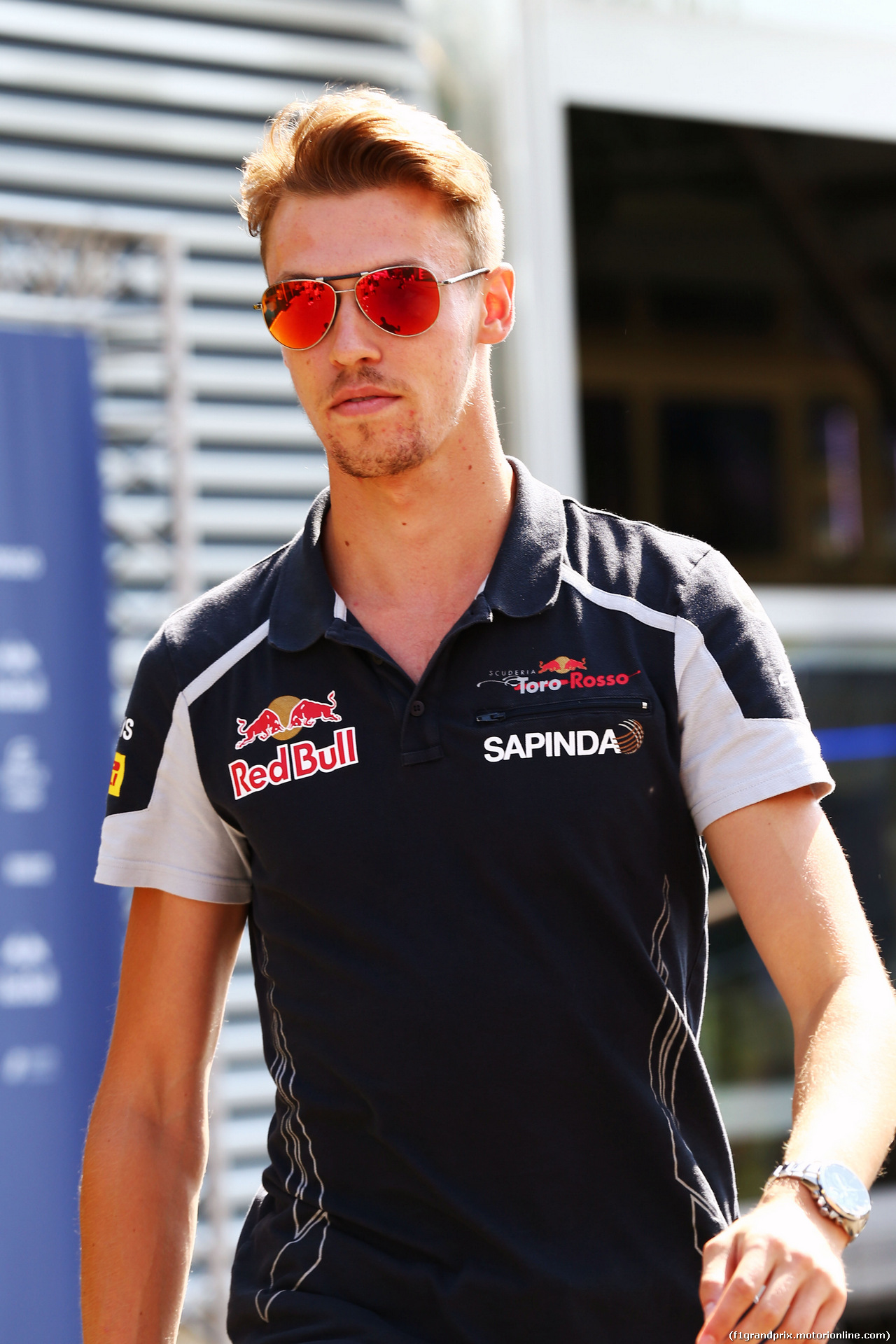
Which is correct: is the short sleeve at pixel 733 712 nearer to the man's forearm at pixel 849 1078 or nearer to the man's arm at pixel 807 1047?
the man's arm at pixel 807 1047

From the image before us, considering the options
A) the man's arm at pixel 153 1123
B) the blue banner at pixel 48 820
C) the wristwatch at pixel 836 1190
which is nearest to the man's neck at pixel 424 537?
the man's arm at pixel 153 1123

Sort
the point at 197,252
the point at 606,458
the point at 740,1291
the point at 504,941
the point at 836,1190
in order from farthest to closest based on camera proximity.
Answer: the point at 197,252
the point at 606,458
the point at 504,941
the point at 836,1190
the point at 740,1291

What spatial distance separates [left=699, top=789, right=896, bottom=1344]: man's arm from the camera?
1.48m

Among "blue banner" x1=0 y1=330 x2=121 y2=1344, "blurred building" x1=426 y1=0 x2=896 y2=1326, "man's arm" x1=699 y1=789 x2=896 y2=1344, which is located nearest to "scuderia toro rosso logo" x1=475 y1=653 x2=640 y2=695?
"man's arm" x1=699 y1=789 x2=896 y2=1344

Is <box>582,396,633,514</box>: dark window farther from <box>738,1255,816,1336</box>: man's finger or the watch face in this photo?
<box>738,1255,816,1336</box>: man's finger

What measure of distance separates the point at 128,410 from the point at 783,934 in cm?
429

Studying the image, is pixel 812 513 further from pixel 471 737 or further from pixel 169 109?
pixel 471 737

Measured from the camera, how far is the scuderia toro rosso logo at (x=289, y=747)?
1986 mm

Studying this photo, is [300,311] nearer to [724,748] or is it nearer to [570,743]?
[570,743]

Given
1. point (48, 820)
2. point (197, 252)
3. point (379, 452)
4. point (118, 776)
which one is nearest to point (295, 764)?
point (118, 776)

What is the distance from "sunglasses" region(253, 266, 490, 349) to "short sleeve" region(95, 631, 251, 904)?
1.56 ft

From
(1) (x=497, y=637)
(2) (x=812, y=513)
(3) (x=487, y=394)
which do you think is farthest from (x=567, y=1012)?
(2) (x=812, y=513)

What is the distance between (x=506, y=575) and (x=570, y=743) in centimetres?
27

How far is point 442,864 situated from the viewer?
189 centimetres
